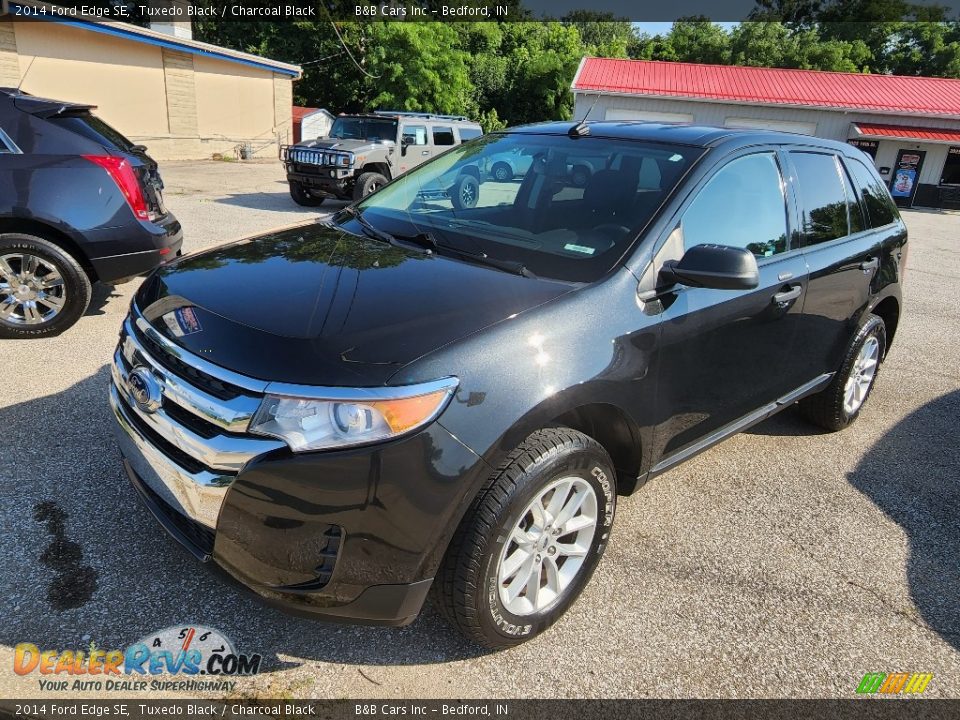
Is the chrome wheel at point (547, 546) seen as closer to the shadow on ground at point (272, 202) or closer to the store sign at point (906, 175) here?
the shadow on ground at point (272, 202)

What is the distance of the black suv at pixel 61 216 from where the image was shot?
183 inches

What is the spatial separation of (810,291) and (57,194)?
4.88 m

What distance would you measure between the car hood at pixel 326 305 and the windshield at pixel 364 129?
11.1 meters

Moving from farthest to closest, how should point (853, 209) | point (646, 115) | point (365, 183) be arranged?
point (646, 115) < point (365, 183) < point (853, 209)

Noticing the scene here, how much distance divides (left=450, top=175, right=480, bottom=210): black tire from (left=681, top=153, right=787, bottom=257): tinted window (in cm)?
106

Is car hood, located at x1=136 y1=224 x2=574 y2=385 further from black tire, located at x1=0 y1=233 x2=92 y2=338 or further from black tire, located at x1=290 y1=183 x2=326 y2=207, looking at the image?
black tire, located at x1=290 y1=183 x2=326 y2=207

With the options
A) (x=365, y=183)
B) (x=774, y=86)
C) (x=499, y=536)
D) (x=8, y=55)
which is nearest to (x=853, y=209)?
(x=499, y=536)

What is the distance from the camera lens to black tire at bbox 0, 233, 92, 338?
4.70m

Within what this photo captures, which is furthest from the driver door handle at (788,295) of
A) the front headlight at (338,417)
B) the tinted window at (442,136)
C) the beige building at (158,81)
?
the beige building at (158,81)

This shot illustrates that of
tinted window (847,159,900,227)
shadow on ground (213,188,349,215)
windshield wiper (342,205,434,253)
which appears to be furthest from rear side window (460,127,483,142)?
windshield wiper (342,205,434,253)

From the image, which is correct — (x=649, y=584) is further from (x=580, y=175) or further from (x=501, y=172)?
(x=501, y=172)

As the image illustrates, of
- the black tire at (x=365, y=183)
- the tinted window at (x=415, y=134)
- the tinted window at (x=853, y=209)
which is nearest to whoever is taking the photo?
the tinted window at (x=853, y=209)

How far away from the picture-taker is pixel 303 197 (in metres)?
13.4

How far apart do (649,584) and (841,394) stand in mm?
2089
